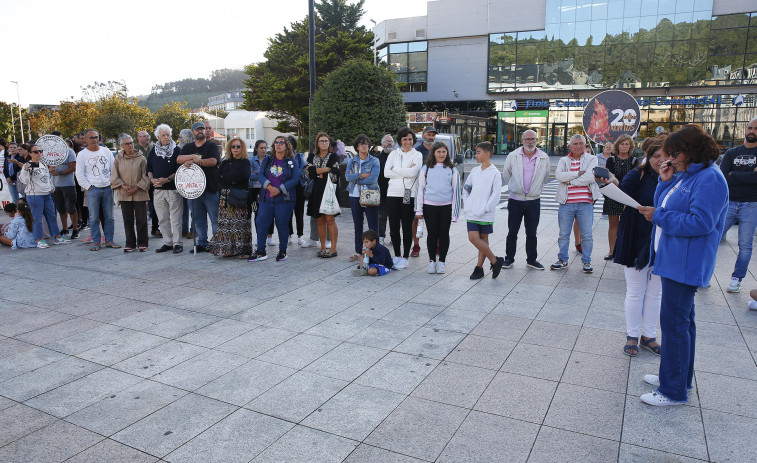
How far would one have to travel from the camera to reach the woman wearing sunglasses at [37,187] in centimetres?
918

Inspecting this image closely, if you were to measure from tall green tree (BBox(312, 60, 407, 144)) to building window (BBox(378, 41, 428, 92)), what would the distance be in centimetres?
2375

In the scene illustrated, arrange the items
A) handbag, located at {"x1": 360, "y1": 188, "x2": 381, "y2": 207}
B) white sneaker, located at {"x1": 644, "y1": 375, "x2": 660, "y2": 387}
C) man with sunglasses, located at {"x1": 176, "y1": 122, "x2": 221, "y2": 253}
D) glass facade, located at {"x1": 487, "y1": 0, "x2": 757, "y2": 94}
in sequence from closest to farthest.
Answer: white sneaker, located at {"x1": 644, "y1": 375, "x2": 660, "y2": 387}
handbag, located at {"x1": 360, "y1": 188, "x2": 381, "y2": 207}
man with sunglasses, located at {"x1": 176, "y1": 122, "x2": 221, "y2": 253}
glass facade, located at {"x1": 487, "y1": 0, "x2": 757, "y2": 94}

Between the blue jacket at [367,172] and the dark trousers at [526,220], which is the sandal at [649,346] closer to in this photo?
the dark trousers at [526,220]

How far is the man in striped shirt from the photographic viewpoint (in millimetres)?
7359

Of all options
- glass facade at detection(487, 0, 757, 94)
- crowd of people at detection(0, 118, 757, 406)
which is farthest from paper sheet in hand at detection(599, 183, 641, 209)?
glass facade at detection(487, 0, 757, 94)

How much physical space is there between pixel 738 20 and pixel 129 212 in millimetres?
37293

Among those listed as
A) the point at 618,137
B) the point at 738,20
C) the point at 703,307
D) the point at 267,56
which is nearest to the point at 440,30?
the point at 267,56

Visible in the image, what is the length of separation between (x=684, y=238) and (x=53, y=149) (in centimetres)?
1030

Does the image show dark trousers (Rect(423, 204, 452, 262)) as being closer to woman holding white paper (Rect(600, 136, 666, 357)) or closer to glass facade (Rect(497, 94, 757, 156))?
woman holding white paper (Rect(600, 136, 666, 357))

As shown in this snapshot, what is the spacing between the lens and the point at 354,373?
405 centimetres

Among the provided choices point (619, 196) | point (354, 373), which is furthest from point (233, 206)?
point (619, 196)

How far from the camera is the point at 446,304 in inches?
230

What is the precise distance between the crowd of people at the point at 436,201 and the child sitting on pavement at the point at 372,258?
18mm

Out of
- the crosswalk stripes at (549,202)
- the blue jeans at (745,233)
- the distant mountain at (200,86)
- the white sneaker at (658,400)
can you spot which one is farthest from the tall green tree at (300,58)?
the distant mountain at (200,86)
